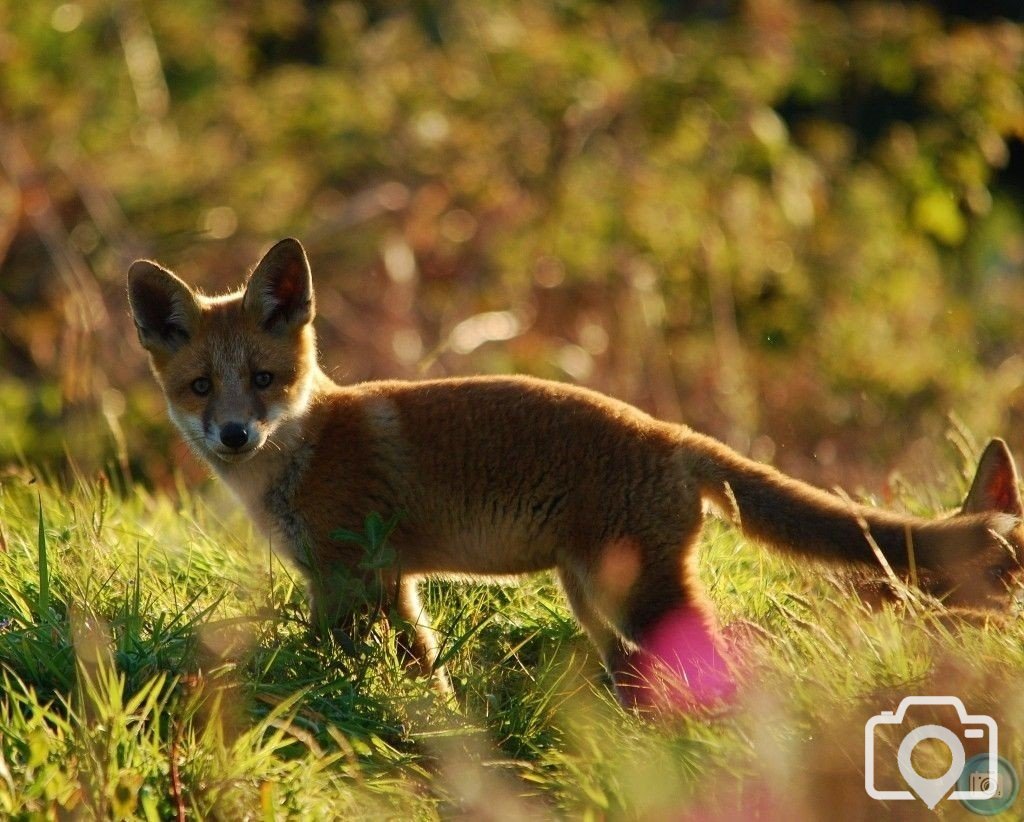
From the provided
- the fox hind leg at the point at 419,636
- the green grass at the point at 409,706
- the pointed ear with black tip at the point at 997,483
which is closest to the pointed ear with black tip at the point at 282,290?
the green grass at the point at 409,706

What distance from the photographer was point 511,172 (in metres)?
11.5

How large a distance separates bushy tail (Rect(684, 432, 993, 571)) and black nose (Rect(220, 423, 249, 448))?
1.54 meters

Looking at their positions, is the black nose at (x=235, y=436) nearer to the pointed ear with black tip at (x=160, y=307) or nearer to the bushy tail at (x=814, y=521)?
the pointed ear with black tip at (x=160, y=307)

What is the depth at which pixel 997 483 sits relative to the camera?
15.7 feet

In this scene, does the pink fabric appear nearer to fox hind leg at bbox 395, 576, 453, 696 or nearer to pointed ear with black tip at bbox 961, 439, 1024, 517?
fox hind leg at bbox 395, 576, 453, 696

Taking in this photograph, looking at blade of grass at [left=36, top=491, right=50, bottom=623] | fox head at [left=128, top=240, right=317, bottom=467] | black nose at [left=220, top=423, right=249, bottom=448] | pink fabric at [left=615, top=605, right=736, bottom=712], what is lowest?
pink fabric at [left=615, top=605, right=736, bottom=712]

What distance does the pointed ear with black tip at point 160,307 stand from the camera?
4.93 meters

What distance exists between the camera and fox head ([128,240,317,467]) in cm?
481

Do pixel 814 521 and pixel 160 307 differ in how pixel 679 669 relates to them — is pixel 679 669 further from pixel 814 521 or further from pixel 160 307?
pixel 160 307

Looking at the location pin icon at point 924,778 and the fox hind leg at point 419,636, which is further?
the fox hind leg at point 419,636

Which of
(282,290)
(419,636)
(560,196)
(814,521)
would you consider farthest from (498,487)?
(560,196)

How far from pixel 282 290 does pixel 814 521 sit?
86.1 inches

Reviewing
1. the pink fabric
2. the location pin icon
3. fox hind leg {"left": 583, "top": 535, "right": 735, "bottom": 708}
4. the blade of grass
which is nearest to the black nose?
the blade of grass

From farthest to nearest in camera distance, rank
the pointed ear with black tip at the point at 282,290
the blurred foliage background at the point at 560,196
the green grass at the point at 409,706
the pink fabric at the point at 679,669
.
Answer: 1. the blurred foliage background at the point at 560,196
2. the pointed ear with black tip at the point at 282,290
3. the pink fabric at the point at 679,669
4. the green grass at the point at 409,706
